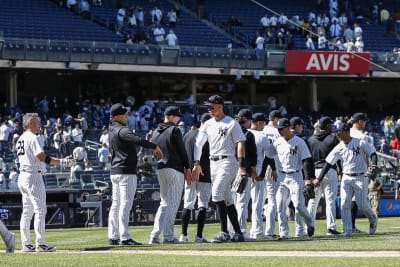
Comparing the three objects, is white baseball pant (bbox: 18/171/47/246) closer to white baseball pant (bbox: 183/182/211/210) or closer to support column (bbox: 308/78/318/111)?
white baseball pant (bbox: 183/182/211/210)

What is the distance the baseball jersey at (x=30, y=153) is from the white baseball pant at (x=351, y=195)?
5195 millimetres

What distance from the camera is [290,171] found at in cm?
1534

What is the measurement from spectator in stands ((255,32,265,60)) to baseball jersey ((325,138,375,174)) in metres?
25.5

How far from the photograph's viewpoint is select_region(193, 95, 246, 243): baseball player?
13.9 meters

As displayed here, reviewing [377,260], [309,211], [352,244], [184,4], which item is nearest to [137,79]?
[184,4]

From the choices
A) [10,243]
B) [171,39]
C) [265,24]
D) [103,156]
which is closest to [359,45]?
[265,24]

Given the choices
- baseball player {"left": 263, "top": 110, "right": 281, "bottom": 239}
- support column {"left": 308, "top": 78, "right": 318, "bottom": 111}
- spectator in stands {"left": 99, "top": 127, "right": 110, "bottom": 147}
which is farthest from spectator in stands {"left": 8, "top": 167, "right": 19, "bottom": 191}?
support column {"left": 308, "top": 78, "right": 318, "bottom": 111}

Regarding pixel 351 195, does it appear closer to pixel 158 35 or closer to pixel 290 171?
pixel 290 171

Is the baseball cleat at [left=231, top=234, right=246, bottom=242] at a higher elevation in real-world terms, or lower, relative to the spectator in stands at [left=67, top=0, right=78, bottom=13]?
lower

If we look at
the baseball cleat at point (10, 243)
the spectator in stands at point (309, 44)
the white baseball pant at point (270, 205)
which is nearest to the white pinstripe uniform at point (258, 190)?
the white baseball pant at point (270, 205)

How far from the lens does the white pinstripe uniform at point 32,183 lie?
1308 cm

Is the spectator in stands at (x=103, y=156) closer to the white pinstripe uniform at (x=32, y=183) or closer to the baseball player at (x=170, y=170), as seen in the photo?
the baseball player at (x=170, y=170)

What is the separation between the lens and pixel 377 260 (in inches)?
423

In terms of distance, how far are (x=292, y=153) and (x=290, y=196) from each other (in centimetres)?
71
